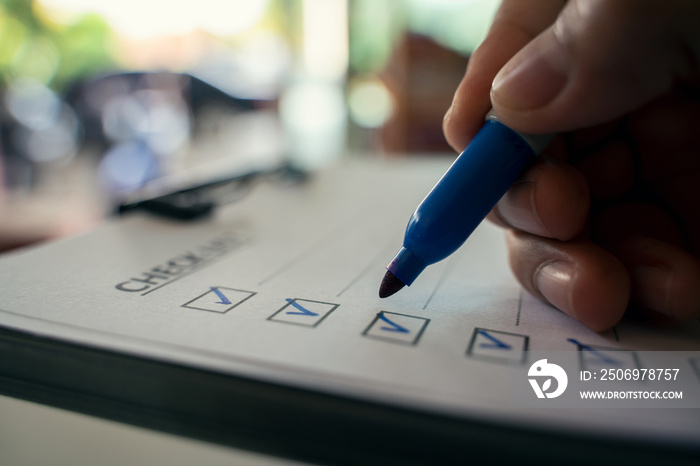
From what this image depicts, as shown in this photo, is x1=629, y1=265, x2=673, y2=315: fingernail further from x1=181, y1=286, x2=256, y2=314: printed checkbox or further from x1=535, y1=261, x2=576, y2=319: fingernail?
x1=181, y1=286, x2=256, y2=314: printed checkbox

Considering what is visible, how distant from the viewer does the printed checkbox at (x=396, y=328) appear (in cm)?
22

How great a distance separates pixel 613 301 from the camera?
0.23 meters

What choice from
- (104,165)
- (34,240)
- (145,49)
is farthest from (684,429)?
(145,49)

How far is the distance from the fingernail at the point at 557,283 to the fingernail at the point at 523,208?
0.07ft

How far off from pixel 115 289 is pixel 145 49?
131 inches

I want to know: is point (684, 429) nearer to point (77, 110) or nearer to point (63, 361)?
point (63, 361)

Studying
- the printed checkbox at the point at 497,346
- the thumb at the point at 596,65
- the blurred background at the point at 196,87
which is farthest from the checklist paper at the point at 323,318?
the blurred background at the point at 196,87

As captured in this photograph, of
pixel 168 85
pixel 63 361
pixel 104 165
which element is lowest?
pixel 104 165

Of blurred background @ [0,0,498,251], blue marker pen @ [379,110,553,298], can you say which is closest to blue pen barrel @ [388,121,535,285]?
blue marker pen @ [379,110,553,298]

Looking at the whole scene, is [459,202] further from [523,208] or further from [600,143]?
[600,143]

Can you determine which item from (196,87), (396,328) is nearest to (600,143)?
(396,328)

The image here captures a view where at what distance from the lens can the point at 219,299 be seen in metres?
0.26

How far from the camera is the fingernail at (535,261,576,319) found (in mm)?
240

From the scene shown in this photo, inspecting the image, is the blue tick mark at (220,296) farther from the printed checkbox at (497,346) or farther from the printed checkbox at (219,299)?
the printed checkbox at (497,346)
